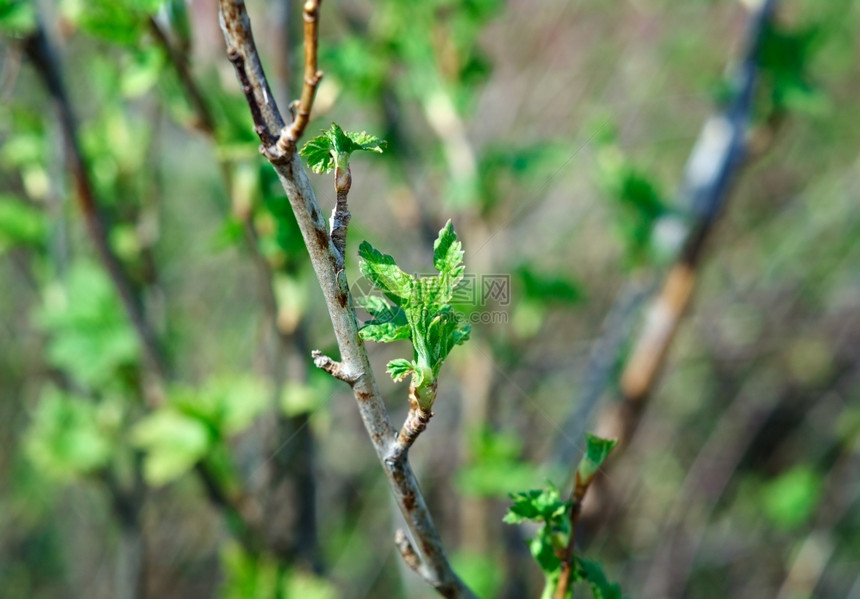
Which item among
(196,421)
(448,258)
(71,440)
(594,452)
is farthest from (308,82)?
(71,440)

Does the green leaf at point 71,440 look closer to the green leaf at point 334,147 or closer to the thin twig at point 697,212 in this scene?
the thin twig at point 697,212

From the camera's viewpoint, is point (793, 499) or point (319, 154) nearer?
point (319, 154)

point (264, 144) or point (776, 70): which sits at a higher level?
point (776, 70)

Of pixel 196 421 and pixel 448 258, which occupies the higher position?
pixel 196 421

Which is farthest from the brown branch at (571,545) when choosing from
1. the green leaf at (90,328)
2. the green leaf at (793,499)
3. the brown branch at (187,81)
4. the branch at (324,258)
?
the green leaf at (793,499)

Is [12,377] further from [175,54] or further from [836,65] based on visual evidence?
[836,65]

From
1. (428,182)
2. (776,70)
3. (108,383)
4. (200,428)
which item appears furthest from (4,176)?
(776,70)

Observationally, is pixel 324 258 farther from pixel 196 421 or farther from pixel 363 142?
pixel 196 421
